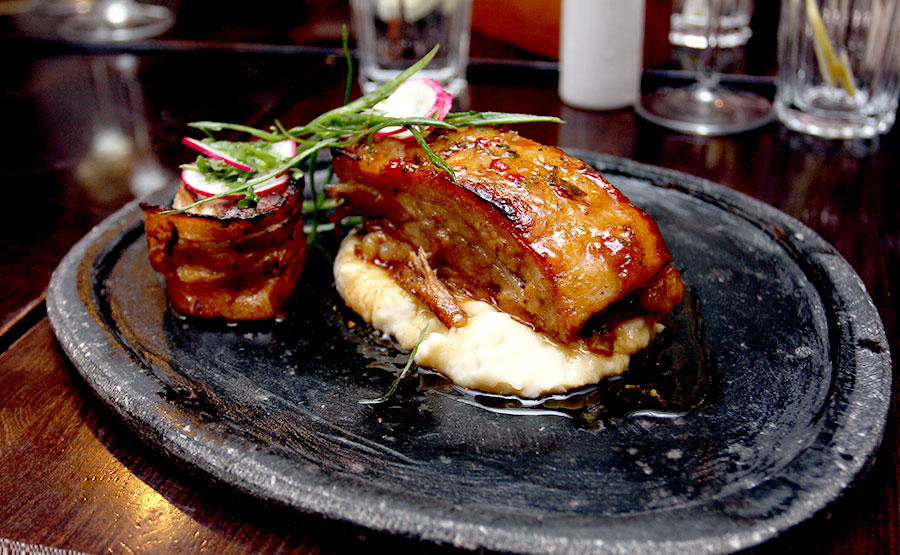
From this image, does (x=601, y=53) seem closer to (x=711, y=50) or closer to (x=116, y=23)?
(x=711, y=50)

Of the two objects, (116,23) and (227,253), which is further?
(116,23)

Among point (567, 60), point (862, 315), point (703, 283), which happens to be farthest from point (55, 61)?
point (862, 315)

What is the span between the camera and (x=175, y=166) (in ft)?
12.8

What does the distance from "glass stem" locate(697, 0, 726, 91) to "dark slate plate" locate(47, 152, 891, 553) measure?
191cm

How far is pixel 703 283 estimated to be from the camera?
8.46 feet

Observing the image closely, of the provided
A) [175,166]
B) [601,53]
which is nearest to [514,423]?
[175,166]

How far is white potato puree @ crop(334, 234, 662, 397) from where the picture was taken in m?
2.11

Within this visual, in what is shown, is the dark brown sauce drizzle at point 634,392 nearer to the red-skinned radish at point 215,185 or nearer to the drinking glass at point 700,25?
the red-skinned radish at point 215,185

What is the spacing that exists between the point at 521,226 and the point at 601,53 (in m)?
2.55

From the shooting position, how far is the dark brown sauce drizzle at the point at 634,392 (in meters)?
2.02

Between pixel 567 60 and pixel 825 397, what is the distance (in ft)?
9.82

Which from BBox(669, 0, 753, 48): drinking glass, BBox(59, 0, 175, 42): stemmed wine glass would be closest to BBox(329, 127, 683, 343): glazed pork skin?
BBox(669, 0, 753, 48): drinking glass

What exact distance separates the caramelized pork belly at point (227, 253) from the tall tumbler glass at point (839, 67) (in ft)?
9.63

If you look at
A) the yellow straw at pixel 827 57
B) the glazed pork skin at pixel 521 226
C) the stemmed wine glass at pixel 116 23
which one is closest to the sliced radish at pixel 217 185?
the glazed pork skin at pixel 521 226
